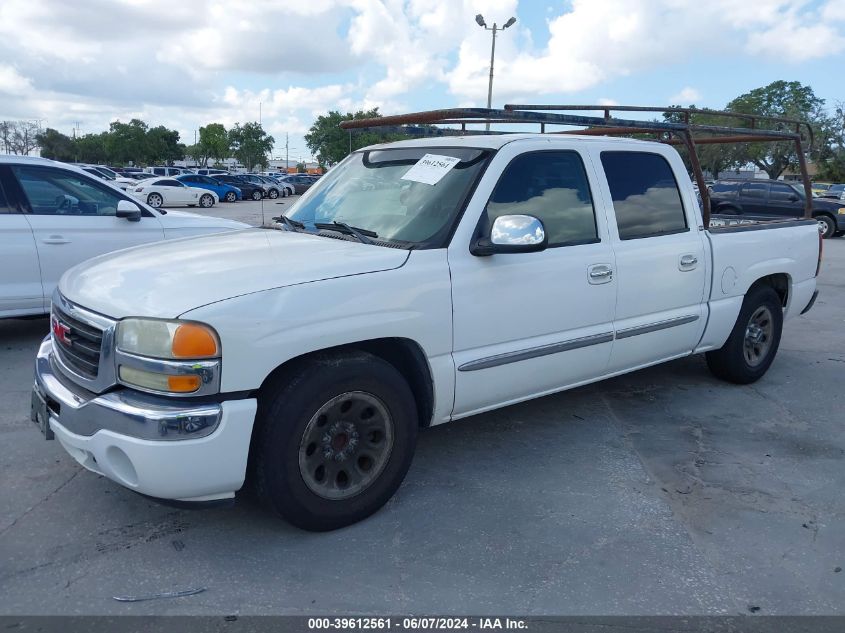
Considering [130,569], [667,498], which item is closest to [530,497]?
[667,498]

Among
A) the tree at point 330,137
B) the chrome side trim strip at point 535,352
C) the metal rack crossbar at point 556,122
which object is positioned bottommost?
the chrome side trim strip at point 535,352

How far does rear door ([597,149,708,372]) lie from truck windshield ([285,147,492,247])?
1051 millimetres

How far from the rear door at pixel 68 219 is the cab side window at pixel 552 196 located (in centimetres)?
440

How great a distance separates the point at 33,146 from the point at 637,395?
10314 cm

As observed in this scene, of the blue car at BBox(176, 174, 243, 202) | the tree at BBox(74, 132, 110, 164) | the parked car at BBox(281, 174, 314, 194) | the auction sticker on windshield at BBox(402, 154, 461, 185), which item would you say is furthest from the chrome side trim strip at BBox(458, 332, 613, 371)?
the tree at BBox(74, 132, 110, 164)

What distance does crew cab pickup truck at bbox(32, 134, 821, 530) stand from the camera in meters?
2.76

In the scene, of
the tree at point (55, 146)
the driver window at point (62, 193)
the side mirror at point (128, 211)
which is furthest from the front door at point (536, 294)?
the tree at point (55, 146)

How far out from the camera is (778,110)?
75.3 metres

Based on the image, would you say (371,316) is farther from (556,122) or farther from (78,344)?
(556,122)

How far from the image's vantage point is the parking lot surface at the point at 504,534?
279cm

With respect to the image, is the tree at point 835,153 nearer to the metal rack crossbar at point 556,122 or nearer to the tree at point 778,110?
the tree at point 778,110

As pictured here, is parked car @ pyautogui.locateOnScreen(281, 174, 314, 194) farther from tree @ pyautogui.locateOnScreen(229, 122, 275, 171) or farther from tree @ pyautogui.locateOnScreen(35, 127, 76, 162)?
tree @ pyautogui.locateOnScreen(35, 127, 76, 162)

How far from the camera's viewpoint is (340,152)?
48.2 metres

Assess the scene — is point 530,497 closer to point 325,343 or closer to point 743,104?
point 325,343
